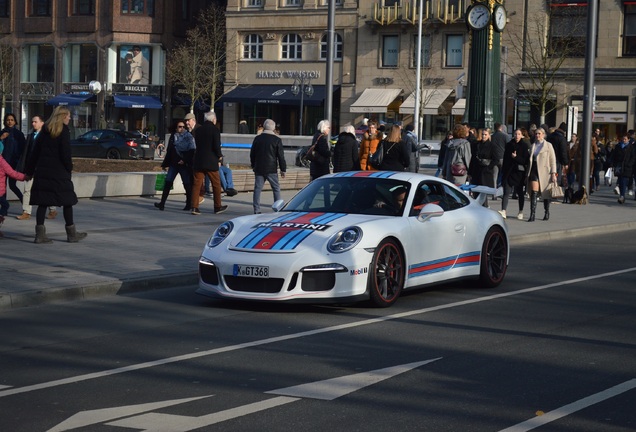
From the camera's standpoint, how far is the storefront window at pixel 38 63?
74000 mm

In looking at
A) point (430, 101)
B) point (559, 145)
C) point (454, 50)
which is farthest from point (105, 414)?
point (454, 50)

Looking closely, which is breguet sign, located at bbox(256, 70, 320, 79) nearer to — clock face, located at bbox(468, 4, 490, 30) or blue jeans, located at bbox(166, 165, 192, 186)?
clock face, located at bbox(468, 4, 490, 30)

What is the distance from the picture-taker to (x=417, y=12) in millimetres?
63219

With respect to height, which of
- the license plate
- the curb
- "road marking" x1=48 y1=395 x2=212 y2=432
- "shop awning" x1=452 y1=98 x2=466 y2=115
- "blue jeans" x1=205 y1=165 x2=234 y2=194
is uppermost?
"shop awning" x1=452 y1=98 x2=466 y2=115

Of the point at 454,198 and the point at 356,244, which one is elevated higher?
the point at 454,198

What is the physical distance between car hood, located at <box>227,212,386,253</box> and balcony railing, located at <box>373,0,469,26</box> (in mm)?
52125

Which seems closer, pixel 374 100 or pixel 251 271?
pixel 251 271

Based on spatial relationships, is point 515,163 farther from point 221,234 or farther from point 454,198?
point 221,234

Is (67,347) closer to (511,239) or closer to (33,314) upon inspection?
(33,314)

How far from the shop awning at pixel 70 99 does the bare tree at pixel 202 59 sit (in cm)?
550

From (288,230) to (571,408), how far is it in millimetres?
4454

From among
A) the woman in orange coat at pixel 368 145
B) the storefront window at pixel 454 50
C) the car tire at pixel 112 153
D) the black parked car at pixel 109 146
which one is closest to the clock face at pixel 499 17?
the woman in orange coat at pixel 368 145

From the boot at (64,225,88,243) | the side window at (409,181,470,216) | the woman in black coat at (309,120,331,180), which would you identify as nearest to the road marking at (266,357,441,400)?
the side window at (409,181,470,216)

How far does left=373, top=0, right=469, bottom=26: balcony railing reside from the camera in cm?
6225
